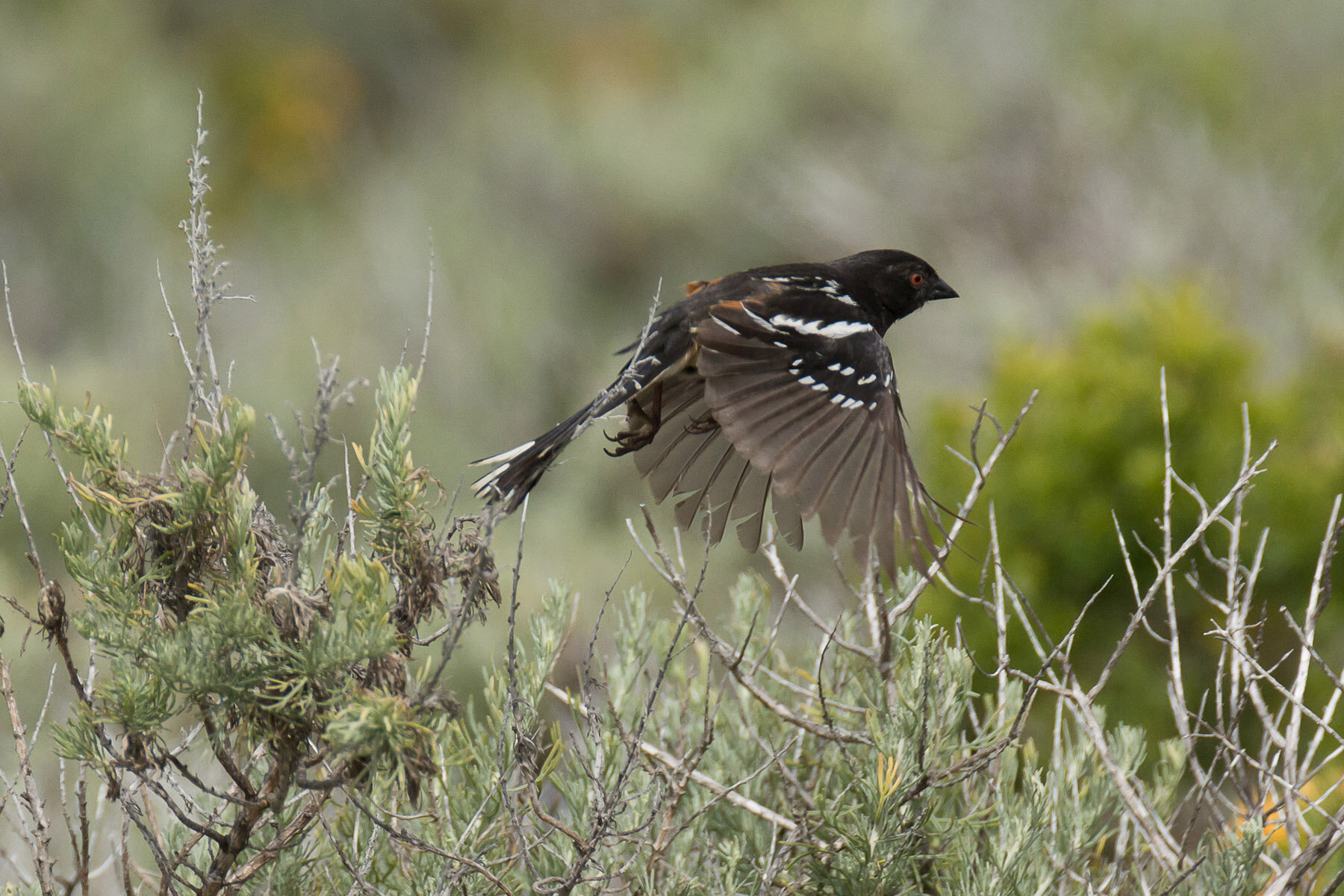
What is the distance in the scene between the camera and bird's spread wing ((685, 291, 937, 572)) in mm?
2039

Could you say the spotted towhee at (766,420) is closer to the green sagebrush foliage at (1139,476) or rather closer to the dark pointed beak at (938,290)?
the dark pointed beak at (938,290)

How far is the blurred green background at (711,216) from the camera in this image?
15.2 ft

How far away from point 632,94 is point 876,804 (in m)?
16.1

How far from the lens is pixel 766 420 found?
2.26 meters

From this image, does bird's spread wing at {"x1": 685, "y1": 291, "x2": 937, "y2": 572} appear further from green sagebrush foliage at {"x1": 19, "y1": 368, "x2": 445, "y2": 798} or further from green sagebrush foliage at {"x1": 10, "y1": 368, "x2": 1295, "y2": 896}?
green sagebrush foliage at {"x1": 19, "y1": 368, "x2": 445, "y2": 798}

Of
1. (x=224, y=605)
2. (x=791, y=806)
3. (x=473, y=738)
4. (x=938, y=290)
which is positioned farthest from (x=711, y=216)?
(x=224, y=605)

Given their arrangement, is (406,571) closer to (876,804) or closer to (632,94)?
(876,804)

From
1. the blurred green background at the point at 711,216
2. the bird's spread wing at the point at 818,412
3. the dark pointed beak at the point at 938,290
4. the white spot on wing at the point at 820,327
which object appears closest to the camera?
the bird's spread wing at the point at 818,412

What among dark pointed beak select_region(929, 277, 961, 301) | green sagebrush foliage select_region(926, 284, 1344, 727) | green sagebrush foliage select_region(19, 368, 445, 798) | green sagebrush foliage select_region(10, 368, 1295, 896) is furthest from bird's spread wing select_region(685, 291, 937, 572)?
green sagebrush foliage select_region(926, 284, 1344, 727)

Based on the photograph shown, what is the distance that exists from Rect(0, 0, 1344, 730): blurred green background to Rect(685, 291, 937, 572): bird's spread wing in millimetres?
1279

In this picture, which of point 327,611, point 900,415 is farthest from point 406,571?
point 900,415

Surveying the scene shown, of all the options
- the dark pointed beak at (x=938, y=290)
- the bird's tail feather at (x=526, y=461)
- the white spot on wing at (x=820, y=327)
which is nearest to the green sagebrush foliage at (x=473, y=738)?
the bird's tail feather at (x=526, y=461)

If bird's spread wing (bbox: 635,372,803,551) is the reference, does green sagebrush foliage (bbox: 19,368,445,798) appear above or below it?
below

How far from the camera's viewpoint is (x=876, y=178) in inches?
417
